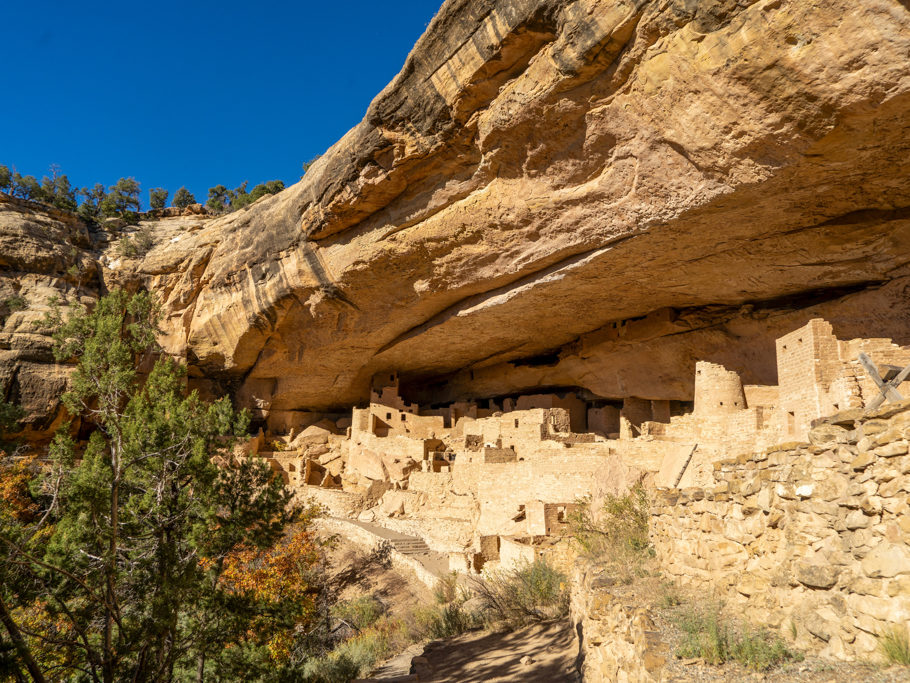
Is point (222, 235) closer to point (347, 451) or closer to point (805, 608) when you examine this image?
point (347, 451)

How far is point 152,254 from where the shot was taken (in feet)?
72.1

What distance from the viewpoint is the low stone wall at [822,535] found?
288cm

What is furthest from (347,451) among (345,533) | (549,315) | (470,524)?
(549,315)

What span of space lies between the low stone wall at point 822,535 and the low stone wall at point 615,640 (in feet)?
2.05

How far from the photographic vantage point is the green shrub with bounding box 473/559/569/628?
28.8 feet

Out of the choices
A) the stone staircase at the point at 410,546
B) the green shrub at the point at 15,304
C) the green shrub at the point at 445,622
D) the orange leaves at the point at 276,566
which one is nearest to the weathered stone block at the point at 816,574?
the green shrub at the point at 445,622

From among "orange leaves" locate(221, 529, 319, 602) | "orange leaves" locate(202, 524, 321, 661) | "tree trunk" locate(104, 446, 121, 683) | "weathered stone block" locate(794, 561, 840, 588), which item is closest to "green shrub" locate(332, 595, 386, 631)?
"orange leaves" locate(202, 524, 321, 661)

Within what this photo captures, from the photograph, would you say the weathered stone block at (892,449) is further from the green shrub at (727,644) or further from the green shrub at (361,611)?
the green shrub at (361,611)

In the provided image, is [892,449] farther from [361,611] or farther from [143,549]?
[361,611]

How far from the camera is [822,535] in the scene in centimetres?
A: 334

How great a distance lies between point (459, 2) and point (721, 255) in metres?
6.96

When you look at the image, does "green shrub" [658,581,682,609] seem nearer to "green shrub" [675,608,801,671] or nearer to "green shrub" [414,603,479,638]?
"green shrub" [675,608,801,671]

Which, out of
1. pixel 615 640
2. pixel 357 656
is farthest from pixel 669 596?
pixel 357 656

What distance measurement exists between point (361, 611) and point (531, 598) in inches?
207
